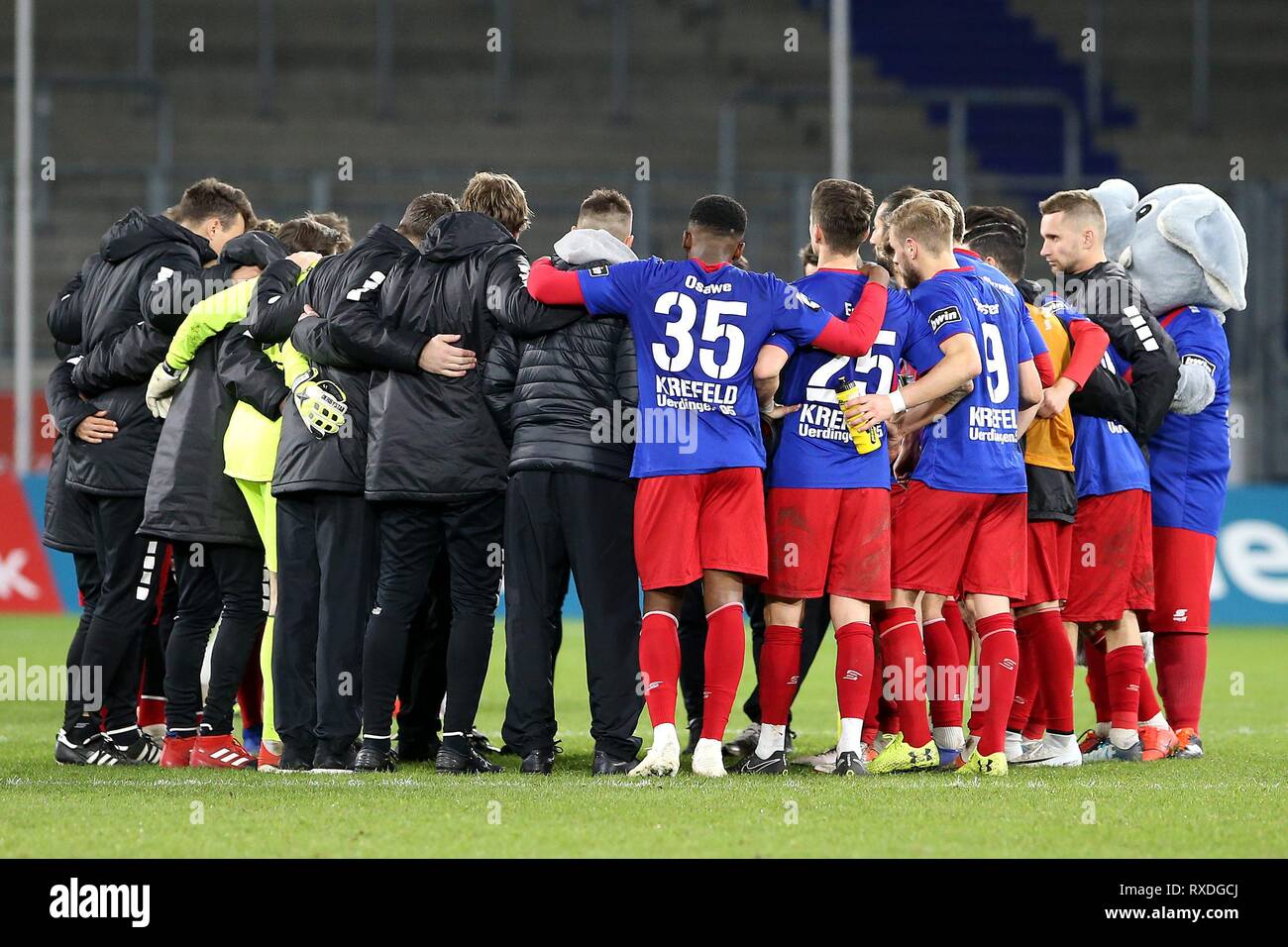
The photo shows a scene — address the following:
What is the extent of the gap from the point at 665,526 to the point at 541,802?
116cm

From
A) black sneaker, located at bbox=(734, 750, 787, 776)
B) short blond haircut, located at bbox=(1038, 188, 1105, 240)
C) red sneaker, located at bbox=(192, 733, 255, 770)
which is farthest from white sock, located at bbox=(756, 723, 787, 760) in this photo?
short blond haircut, located at bbox=(1038, 188, 1105, 240)

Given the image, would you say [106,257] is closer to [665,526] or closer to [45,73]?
[665,526]

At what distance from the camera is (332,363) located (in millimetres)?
6543

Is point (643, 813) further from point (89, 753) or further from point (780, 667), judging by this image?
point (89, 753)

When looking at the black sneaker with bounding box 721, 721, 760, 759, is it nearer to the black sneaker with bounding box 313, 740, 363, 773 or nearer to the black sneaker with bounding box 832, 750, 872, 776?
the black sneaker with bounding box 832, 750, 872, 776

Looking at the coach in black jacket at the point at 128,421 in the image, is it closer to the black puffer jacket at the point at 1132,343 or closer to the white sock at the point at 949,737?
the white sock at the point at 949,737

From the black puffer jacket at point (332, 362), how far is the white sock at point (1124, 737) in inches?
126

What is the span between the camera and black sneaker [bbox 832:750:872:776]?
6.29 m

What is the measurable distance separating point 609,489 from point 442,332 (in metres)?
0.86

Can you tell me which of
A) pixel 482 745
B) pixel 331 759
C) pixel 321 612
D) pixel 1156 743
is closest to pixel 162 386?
pixel 321 612

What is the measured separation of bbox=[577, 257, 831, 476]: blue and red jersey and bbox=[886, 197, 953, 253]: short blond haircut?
0.54 m

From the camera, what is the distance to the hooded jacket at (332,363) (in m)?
6.45

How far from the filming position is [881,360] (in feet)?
21.1
